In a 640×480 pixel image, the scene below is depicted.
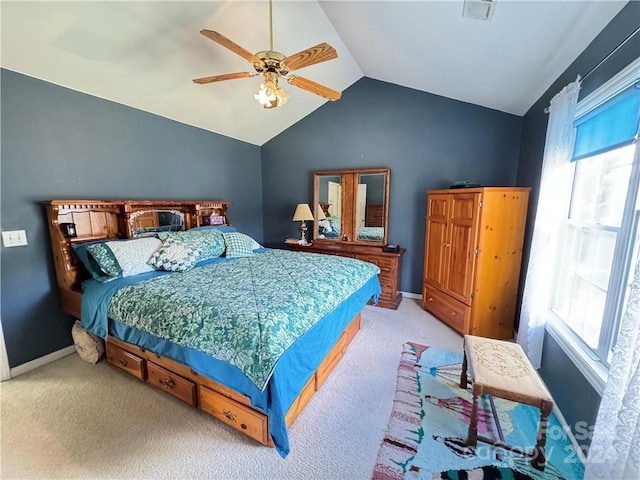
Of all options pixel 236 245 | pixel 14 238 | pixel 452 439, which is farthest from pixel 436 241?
pixel 14 238

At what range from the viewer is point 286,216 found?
15.4ft

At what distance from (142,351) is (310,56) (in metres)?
2.47

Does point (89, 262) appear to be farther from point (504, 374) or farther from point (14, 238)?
point (504, 374)

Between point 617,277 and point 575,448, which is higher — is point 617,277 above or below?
above

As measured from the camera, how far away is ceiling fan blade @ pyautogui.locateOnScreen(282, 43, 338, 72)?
5.74ft

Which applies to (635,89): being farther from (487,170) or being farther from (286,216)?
(286,216)

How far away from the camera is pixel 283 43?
103 inches

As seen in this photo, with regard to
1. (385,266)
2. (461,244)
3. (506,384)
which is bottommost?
(506,384)

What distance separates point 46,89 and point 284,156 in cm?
288

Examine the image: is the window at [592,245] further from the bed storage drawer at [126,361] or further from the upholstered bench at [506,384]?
the bed storage drawer at [126,361]

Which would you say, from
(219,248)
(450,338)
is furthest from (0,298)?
(450,338)

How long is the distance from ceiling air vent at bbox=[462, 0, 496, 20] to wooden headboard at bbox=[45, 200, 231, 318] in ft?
10.6

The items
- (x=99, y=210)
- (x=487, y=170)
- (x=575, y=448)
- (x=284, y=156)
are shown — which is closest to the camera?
(x=575, y=448)

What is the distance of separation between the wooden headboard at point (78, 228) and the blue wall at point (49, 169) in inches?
5.0
